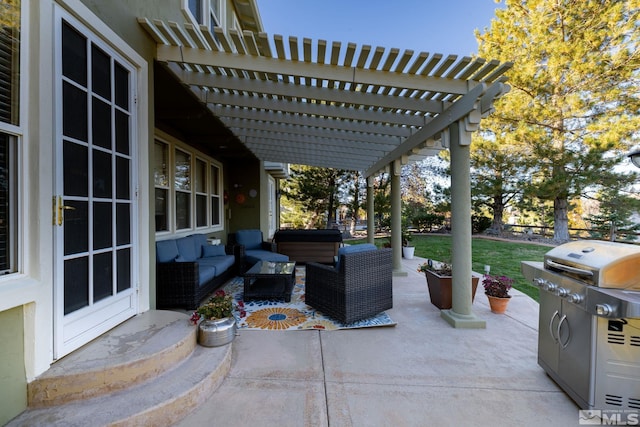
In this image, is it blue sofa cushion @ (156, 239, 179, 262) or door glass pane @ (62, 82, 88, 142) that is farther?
blue sofa cushion @ (156, 239, 179, 262)

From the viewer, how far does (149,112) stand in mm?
3020

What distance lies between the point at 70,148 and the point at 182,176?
360cm

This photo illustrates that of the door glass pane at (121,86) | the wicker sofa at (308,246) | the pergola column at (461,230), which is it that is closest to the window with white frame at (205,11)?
the door glass pane at (121,86)

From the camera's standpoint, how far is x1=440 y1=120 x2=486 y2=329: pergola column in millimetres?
3389

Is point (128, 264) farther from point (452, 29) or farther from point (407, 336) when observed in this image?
point (452, 29)

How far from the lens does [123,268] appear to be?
2662mm

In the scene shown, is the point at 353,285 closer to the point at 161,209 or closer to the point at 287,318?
the point at 287,318

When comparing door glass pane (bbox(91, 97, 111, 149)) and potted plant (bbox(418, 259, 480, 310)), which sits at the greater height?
door glass pane (bbox(91, 97, 111, 149))

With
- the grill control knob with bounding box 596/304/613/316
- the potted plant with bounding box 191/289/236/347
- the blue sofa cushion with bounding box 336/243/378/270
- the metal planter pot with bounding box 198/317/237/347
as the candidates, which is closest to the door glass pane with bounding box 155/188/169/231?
the potted plant with bounding box 191/289/236/347

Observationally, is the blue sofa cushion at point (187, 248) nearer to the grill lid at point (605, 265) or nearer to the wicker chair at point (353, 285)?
the wicker chair at point (353, 285)

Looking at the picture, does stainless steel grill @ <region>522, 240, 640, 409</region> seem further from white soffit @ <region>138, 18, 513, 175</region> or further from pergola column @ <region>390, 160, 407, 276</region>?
pergola column @ <region>390, 160, 407, 276</region>

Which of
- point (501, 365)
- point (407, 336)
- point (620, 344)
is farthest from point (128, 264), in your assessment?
point (620, 344)

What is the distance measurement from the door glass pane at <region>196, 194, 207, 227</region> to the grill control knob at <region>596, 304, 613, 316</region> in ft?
20.1

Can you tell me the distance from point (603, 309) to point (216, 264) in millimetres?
4429
